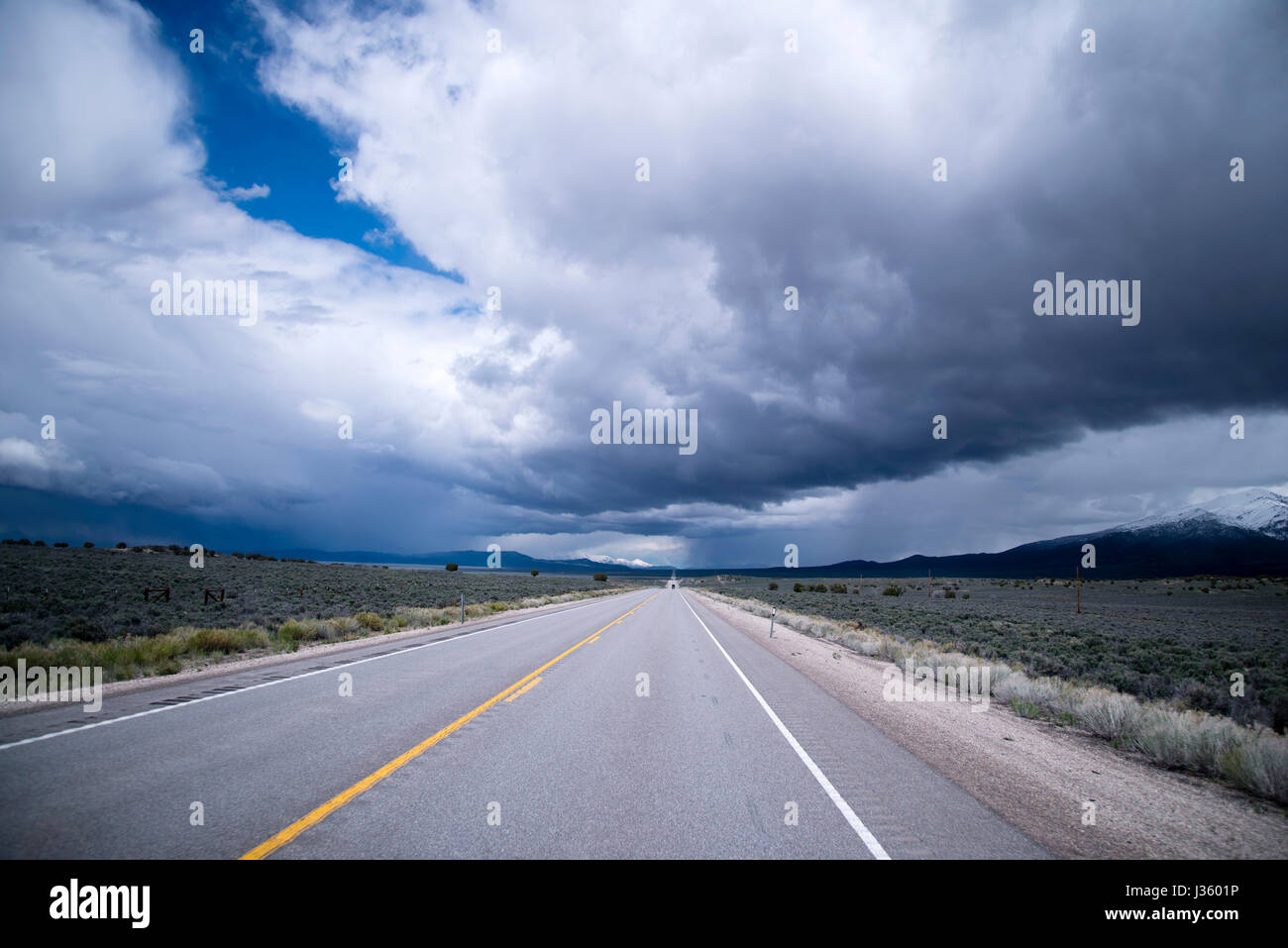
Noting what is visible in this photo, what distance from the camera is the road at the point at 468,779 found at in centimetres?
446

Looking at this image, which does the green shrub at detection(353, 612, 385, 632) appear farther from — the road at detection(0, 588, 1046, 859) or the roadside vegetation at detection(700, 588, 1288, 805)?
the roadside vegetation at detection(700, 588, 1288, 805)

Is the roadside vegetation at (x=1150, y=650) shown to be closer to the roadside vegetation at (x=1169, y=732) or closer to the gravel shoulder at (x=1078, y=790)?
the roadside vegetation at (x=1169, y=732)

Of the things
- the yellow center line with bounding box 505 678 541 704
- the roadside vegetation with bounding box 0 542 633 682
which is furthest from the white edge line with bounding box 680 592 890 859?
the roadside vegetation with bounding box 0 542 633 682

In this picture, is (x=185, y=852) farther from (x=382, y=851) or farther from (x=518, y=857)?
(x=518, y=857)

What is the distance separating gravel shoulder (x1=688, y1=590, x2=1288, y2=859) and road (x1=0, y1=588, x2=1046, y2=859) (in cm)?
41

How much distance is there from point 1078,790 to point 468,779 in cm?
625

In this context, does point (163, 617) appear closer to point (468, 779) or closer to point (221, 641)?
point (221, 641)

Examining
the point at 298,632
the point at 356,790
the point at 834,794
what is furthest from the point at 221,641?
the point at 834,794

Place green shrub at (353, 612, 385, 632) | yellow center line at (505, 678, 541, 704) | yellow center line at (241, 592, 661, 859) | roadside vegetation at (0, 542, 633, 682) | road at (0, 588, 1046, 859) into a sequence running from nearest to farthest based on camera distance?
yellow center line at (241, 592, 661, 859) → road at (0, 588, 1046, 859) → yellow center line at (505, 678, 541, 704) → roadside vegetation at (0, 542, 633, 682) → green shrub at (353, 612, 385, 632)

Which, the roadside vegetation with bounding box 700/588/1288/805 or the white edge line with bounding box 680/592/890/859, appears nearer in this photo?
the white edge line with bounding box 680/592/890/859

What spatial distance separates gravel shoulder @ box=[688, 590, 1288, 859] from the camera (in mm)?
5094

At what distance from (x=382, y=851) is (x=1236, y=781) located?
877 cm

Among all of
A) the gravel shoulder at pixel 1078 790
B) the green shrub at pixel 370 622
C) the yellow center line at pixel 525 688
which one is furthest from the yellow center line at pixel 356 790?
the green shrub at pixel 370 622

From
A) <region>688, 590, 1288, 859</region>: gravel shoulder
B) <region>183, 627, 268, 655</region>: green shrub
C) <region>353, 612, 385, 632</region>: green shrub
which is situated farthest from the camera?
<region>353, 612, 385, 632</region>: green shrub
